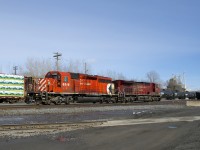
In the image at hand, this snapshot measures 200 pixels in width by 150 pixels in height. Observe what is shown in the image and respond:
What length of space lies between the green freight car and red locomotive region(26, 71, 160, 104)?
2038mm

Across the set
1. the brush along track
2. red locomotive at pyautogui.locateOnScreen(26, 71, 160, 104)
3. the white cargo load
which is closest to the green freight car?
the white cargo load

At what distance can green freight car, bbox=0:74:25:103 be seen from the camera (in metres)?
36.9

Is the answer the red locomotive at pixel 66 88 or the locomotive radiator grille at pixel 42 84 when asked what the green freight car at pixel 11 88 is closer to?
the red locomotive at pixel 66 88

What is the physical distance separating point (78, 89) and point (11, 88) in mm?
7623

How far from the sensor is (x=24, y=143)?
10000 mm

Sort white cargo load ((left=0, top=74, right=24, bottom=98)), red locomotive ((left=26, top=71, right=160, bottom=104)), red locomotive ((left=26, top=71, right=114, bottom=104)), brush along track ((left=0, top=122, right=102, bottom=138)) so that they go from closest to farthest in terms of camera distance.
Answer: brush along track ((left=0, top=122, right=102, bottom=138)), red locomotive ((left=26, top=71, right=114, bottom=104)), red locomotive ((left=26, top=71, right=160, bottom=104)), white cargo load ((left=0, top=74, right=24, bottom=98))

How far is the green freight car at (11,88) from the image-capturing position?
36.9m

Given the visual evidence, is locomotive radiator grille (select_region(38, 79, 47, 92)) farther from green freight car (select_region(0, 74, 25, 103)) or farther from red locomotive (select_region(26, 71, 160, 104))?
green freight car (select_region(0, 74, 25, 103))

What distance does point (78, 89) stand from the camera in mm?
38188

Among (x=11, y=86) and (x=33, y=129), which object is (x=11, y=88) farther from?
(x=33, y=129)

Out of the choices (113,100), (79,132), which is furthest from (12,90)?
(79,132)

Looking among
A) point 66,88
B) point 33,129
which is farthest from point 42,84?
point 33,129

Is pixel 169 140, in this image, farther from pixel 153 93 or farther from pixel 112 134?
pixel 153 93

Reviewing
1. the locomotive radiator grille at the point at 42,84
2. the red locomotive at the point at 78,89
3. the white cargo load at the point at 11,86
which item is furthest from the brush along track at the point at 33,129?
the white cargo load at the point at 11,86
